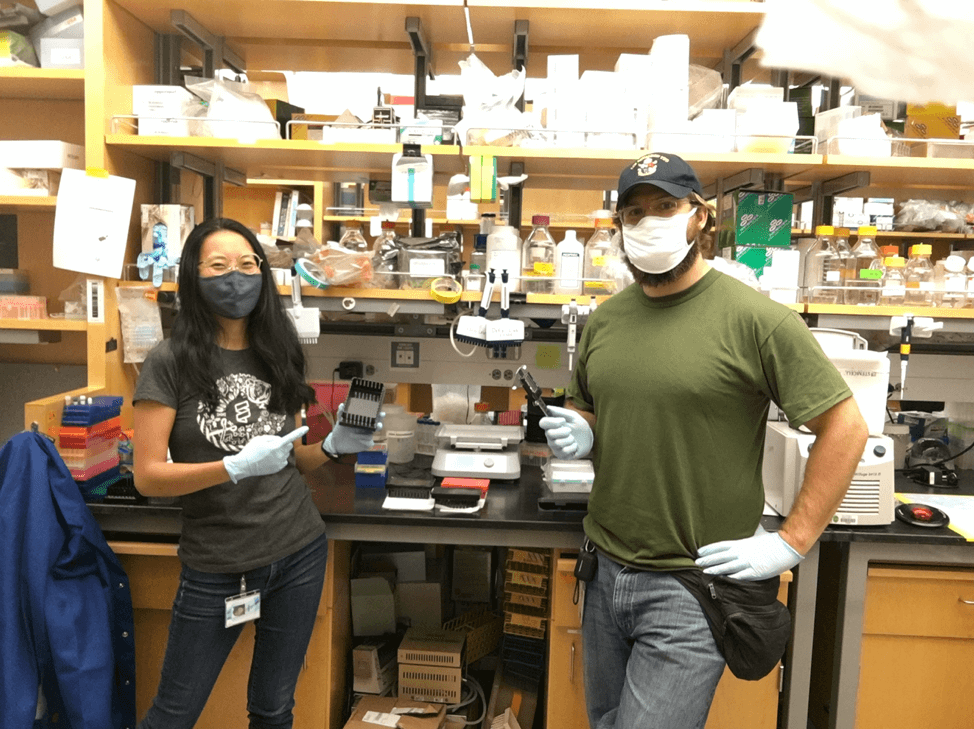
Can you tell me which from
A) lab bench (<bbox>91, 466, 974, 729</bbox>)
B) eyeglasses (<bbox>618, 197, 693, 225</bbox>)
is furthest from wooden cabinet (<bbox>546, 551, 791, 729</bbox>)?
eyeglasses (<bbox>618, 197, 693, 225</bbox>)

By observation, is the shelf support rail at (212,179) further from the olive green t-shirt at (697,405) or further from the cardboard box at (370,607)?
the olive green t-shirt at (697,405)

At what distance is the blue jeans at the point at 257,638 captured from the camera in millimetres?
1515

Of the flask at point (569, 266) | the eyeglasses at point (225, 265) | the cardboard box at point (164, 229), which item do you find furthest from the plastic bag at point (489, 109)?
the cardboard box at point (164, 229)

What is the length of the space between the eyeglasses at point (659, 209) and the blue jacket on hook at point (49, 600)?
4.69ft

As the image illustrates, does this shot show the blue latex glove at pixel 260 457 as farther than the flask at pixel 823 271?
No

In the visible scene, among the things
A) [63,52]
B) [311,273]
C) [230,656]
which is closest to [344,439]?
[311,273]

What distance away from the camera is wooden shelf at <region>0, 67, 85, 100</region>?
84.4 inches

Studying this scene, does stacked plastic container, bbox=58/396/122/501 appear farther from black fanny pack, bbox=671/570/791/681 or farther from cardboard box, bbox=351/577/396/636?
black fanny pack, bbox=671/570/791/681

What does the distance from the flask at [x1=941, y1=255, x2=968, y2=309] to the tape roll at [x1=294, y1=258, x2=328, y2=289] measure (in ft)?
6.16

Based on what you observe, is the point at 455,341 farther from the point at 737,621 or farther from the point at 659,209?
the point at 737,621

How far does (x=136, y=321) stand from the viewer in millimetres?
2271

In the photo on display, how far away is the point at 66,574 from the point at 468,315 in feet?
4.01

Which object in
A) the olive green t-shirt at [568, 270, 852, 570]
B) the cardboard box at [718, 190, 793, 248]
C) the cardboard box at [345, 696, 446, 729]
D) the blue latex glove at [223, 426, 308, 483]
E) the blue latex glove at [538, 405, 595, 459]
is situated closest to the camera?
the olive green t-shirt at [568, 270, 852, 570]

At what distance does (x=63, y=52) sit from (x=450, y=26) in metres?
1.20
